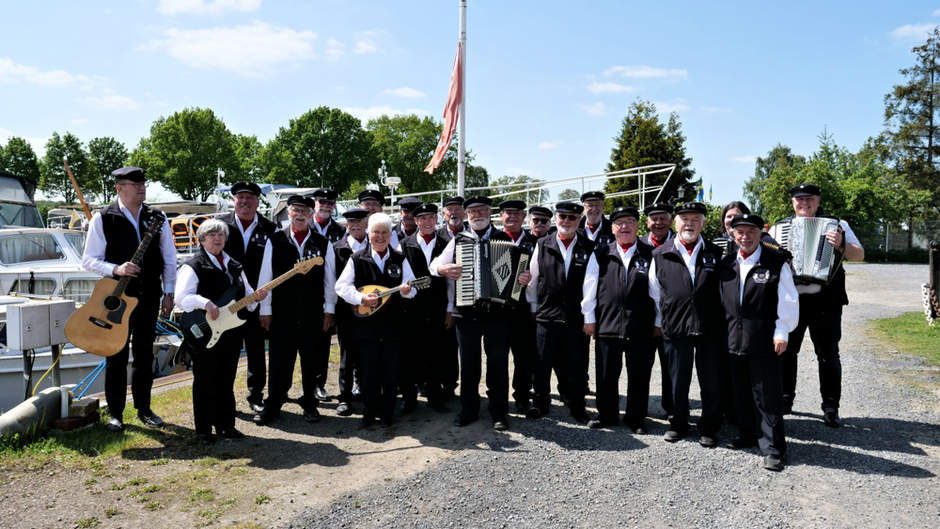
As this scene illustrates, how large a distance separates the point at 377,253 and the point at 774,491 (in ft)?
12.5

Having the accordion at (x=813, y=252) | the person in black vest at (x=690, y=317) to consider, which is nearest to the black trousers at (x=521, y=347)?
the person in black vest at (x=690, y=317)

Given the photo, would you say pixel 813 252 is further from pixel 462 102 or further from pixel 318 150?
pixel 318 150

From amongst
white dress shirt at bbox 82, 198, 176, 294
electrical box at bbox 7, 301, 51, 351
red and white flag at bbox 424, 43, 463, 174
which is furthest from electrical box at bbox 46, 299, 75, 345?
red and white flag at bbox 424, 43, 463, 174

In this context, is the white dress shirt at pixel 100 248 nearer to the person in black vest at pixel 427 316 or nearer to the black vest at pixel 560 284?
the person in black vest at pixel 427 316

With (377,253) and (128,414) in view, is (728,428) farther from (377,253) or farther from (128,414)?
(128,414)

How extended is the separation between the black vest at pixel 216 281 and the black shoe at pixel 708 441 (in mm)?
4166

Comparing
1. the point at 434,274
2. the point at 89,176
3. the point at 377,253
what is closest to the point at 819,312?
the point at 434,274

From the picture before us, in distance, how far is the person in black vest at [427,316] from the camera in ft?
20.8

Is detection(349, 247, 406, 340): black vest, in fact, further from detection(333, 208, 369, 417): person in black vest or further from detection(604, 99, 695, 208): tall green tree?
detection(604, 99, 695, 208): tall green tree

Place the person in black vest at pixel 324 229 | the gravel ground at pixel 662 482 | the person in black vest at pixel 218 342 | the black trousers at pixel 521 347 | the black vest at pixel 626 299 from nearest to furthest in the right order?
the gravel ground at pixel 662 482 → the person in black vest at pixel 218 342 → the black vest at pixel 626 299 → the black trousers at pixel 521 347 → the person in black vest at pixel 324 229

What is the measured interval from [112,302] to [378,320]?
234 centimetres

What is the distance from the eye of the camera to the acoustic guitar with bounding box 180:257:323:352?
5.21 metres

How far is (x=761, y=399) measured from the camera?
199 inches

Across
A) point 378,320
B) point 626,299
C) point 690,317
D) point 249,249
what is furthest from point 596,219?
point 249,249
